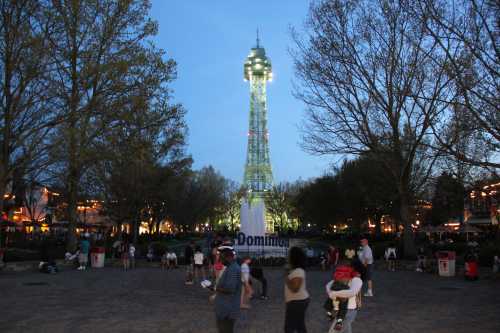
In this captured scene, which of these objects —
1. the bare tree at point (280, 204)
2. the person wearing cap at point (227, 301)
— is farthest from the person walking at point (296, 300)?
the bare tree at point (280, 204)

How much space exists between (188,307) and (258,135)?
103578 mm

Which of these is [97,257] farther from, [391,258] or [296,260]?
[296,260]

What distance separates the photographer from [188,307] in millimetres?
12742

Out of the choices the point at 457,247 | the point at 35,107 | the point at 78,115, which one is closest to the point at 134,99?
the point at 78,115

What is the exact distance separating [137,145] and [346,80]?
10472mm

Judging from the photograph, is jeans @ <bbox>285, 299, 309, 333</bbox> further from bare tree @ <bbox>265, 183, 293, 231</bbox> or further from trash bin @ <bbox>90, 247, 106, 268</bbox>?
bare tree @ <bbox>265, 183, 293, 231</bbox>

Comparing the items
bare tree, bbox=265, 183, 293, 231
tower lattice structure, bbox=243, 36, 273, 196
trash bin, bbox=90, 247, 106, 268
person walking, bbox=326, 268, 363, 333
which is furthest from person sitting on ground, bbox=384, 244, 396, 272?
tower lattice structure, bbox=243, 36, 273, 196

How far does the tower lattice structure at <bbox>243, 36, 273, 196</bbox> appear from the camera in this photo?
114 m

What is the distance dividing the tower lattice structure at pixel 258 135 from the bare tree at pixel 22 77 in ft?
299

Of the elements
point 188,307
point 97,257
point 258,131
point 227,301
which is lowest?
point 188,307

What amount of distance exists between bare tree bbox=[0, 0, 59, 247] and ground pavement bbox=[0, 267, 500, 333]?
5.52 m

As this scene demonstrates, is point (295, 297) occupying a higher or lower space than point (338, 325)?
higher

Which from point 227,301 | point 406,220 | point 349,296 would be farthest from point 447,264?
point 227,301

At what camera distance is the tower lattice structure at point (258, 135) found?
11450 cm
